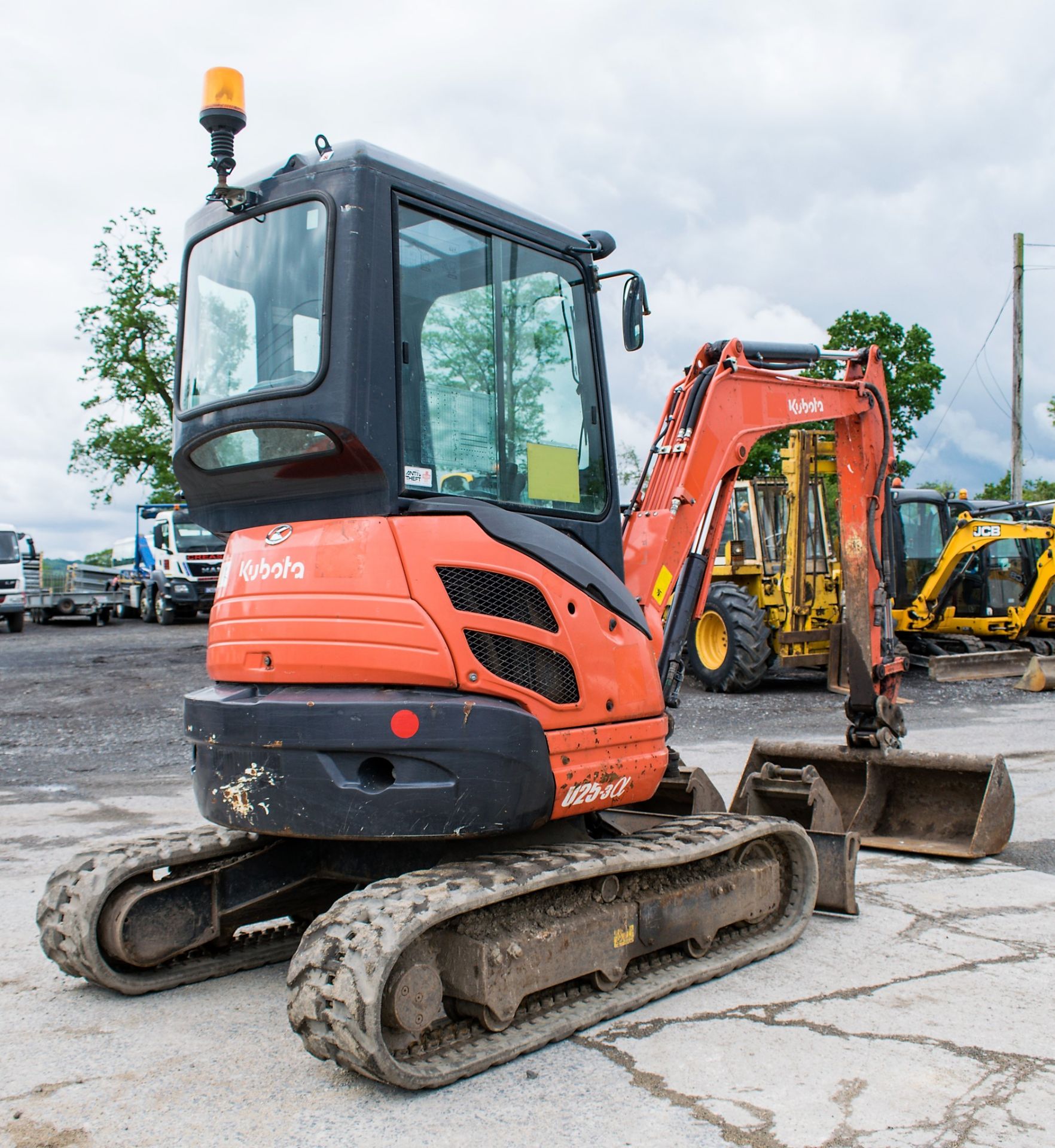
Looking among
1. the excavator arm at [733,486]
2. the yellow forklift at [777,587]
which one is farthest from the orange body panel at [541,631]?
the yellow forklift at [777,587]

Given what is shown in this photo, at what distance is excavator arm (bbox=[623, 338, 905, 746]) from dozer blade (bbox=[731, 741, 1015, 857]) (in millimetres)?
189

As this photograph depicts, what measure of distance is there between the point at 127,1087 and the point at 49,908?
3.23ft

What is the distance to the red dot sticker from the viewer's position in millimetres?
3605

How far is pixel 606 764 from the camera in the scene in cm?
417

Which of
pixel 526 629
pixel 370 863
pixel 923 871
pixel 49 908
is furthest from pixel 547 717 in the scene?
pixel 923 871

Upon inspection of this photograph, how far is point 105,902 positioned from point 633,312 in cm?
308

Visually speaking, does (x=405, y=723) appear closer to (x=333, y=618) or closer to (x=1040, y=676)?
(x=333, y=618)

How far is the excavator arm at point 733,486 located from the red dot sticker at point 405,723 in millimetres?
1617

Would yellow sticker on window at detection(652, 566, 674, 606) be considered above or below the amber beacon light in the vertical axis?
below

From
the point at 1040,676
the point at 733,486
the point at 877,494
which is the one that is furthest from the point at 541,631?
the point at 1040,676

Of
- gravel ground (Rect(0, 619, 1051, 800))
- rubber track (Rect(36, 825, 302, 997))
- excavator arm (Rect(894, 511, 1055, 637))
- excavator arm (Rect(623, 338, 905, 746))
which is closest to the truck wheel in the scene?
gravel ground (Rect(0, 619, 1051, 800))

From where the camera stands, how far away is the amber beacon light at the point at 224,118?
151 inches

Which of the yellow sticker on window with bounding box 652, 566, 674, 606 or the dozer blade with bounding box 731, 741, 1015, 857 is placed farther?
the dozer blade with bounding box 731, 741, 1015, 857

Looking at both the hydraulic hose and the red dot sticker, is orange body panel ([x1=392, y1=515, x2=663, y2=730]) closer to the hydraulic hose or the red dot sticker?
the red dot sticker
